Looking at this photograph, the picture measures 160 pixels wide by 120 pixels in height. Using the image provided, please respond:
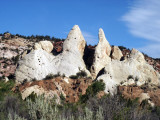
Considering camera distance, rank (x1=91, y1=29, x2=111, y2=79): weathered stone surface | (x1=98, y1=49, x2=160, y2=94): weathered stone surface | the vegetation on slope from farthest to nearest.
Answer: (x1=91, y1=29, x2=111, y2=79): weathered stone surface, (x1=98, y1=49, x2=160, y2=94): weathered stone surface, the vegetation on slope

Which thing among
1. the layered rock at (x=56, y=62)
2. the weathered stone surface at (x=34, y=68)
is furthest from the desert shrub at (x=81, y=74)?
the weathered stone surface at (x=34, y=68)

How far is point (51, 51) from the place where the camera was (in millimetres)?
49031

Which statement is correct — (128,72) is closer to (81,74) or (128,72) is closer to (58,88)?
(81,74)

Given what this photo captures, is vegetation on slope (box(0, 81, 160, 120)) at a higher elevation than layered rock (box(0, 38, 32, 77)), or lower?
lower

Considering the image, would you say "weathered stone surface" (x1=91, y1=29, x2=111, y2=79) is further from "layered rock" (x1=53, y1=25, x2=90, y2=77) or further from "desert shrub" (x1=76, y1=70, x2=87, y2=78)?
"desert shrub" (x1=76, y1=70, x2=87, y2=78)

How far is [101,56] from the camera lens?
152 ft

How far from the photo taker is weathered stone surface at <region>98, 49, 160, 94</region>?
44.0 metres

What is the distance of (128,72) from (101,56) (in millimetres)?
4065

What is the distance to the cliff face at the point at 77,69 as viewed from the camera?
40.8 metres

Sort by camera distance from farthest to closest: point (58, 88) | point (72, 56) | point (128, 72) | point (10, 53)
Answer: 1. point (10, 53)
2. point (128, 72)
3. point (72, 56)
4. point (58, 88)

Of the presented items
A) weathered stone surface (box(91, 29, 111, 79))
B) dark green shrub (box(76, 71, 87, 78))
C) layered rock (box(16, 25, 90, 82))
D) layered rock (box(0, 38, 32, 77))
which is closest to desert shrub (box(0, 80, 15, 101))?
layered rock (box(16, 25, 90, 82))

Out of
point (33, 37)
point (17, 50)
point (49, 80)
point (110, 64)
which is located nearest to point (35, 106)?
point (49, 80)

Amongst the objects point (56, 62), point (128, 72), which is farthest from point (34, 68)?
point (128, 72)

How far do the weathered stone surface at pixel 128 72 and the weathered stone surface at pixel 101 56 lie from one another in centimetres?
113
